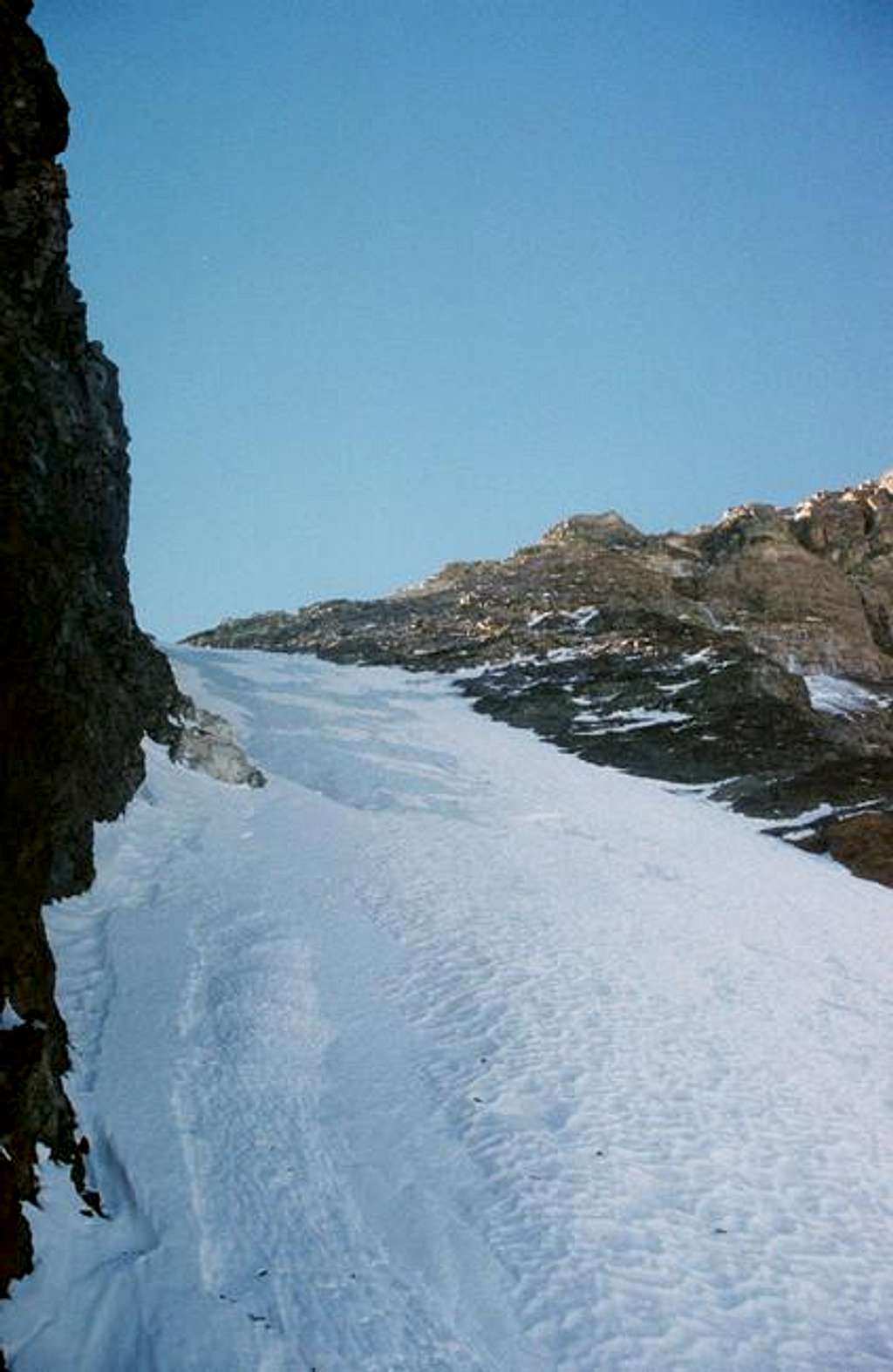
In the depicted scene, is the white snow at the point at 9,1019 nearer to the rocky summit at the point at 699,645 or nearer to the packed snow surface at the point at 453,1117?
the packed snow surface at the point at 453,1117

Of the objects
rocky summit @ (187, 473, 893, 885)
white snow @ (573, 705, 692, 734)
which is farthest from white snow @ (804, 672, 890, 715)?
white snow @ (573, 705, 692, 734)

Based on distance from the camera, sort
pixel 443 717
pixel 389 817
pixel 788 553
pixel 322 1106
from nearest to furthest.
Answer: pixel 322 1106
pixel 389 817
pixel 443 717
pixel 788 553

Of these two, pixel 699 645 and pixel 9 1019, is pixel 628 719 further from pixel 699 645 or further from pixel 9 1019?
pixel 9 1019

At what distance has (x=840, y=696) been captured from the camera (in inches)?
2328

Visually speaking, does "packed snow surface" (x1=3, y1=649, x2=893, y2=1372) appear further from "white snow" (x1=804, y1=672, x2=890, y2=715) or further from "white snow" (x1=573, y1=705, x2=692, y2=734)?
"white snow" (x1=804, y1=672, x2=890, y2=715)

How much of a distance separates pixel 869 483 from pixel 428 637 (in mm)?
46218

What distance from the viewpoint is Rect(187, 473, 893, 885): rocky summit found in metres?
39.2

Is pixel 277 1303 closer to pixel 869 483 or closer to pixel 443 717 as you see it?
pixel 443 717

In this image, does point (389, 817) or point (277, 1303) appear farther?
point (389, 817)

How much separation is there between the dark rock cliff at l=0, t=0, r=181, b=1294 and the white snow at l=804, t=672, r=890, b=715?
130 feet

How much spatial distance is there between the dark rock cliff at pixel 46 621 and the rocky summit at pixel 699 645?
74.9 ft

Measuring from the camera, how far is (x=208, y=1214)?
31.5ft

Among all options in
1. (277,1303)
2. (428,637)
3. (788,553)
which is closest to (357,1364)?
(277,1303)

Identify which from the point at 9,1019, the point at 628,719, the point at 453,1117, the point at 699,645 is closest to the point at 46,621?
the point at 9,1019
